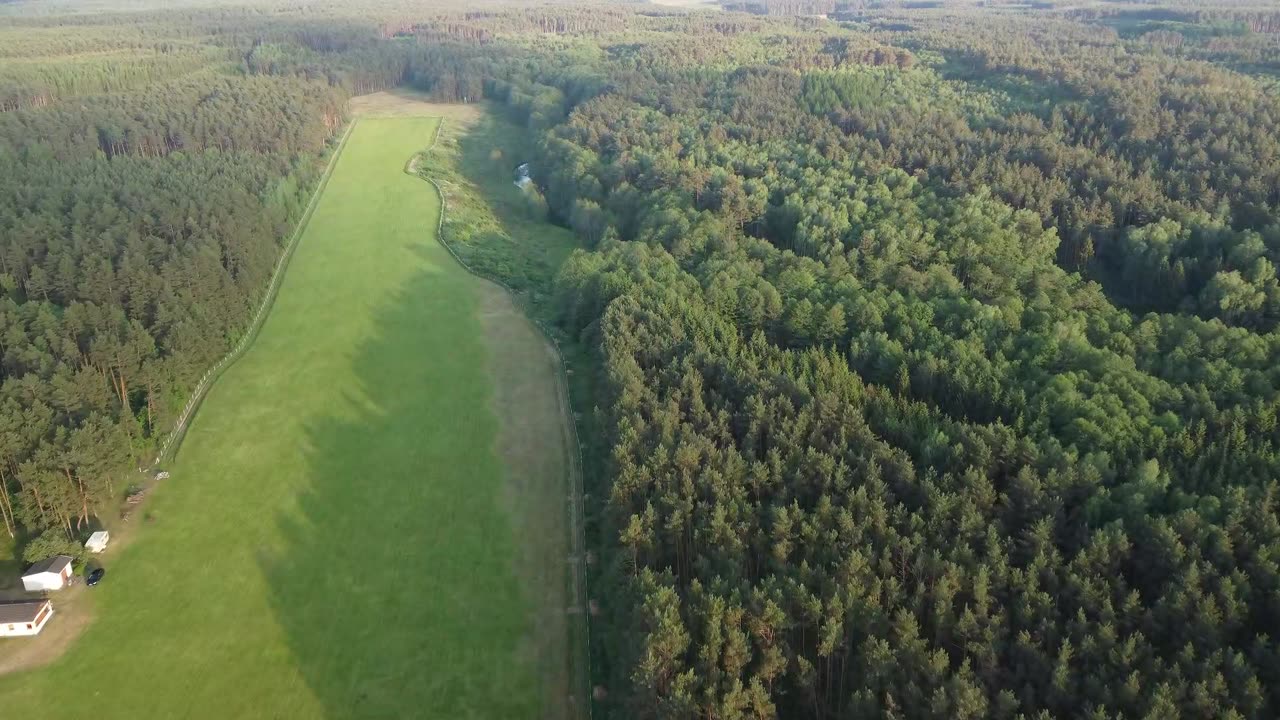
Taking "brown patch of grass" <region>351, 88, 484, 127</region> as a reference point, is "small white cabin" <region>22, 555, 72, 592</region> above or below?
below

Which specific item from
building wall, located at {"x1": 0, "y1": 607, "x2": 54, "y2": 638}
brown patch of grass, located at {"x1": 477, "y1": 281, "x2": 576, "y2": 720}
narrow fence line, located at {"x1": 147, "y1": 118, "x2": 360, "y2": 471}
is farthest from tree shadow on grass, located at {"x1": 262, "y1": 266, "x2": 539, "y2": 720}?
building wall, located at {"x1": 0, "y1": 607, "x2": 54, "y2": 638}

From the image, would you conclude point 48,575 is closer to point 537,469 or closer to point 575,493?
point 537,469

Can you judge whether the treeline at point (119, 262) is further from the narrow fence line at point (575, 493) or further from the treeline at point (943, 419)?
the treeline at point (943, 419)

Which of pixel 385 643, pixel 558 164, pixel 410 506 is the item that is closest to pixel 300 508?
pixel 410 506

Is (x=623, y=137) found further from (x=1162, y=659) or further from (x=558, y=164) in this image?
(x=1162, y=659)

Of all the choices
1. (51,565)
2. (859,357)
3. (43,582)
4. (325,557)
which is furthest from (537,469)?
(43,582)

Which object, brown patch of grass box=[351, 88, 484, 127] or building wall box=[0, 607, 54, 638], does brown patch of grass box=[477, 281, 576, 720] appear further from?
brown patch of grass box=[351, 88, 484, 127]
